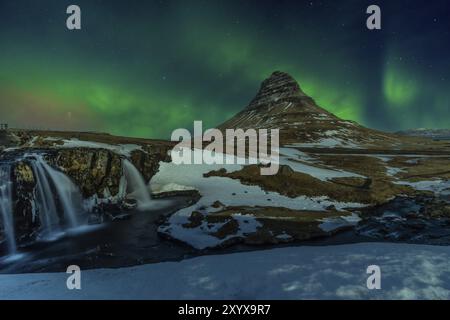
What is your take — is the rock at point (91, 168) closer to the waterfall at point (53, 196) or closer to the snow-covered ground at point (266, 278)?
the waterfall at point (53, 196)

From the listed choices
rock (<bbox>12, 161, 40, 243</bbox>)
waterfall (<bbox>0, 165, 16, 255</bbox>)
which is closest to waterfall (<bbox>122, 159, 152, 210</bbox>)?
rock (<bbox>12, 161, 40, 243</bbox>)

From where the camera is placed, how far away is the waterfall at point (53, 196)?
73.3 ft

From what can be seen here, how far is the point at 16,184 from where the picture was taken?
21031 millimetres

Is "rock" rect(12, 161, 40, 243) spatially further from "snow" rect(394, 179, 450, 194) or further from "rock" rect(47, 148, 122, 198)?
"snow" rect(394, 179, 450, 194)

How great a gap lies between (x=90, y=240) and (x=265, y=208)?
14.4 metres

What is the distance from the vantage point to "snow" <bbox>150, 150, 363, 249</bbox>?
66.6 ft

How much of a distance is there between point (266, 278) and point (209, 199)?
17320 millimetres

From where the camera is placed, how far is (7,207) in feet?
64.9

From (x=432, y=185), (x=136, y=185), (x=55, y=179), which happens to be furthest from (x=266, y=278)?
(x=432, y=185)

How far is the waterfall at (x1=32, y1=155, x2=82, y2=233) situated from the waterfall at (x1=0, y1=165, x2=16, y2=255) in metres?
2.12

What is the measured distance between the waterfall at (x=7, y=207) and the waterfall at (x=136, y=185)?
12349 mm

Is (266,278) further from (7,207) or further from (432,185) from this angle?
(432,185)

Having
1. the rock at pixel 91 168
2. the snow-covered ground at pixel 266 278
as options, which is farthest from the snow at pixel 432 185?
the rock at pixel 91 168
